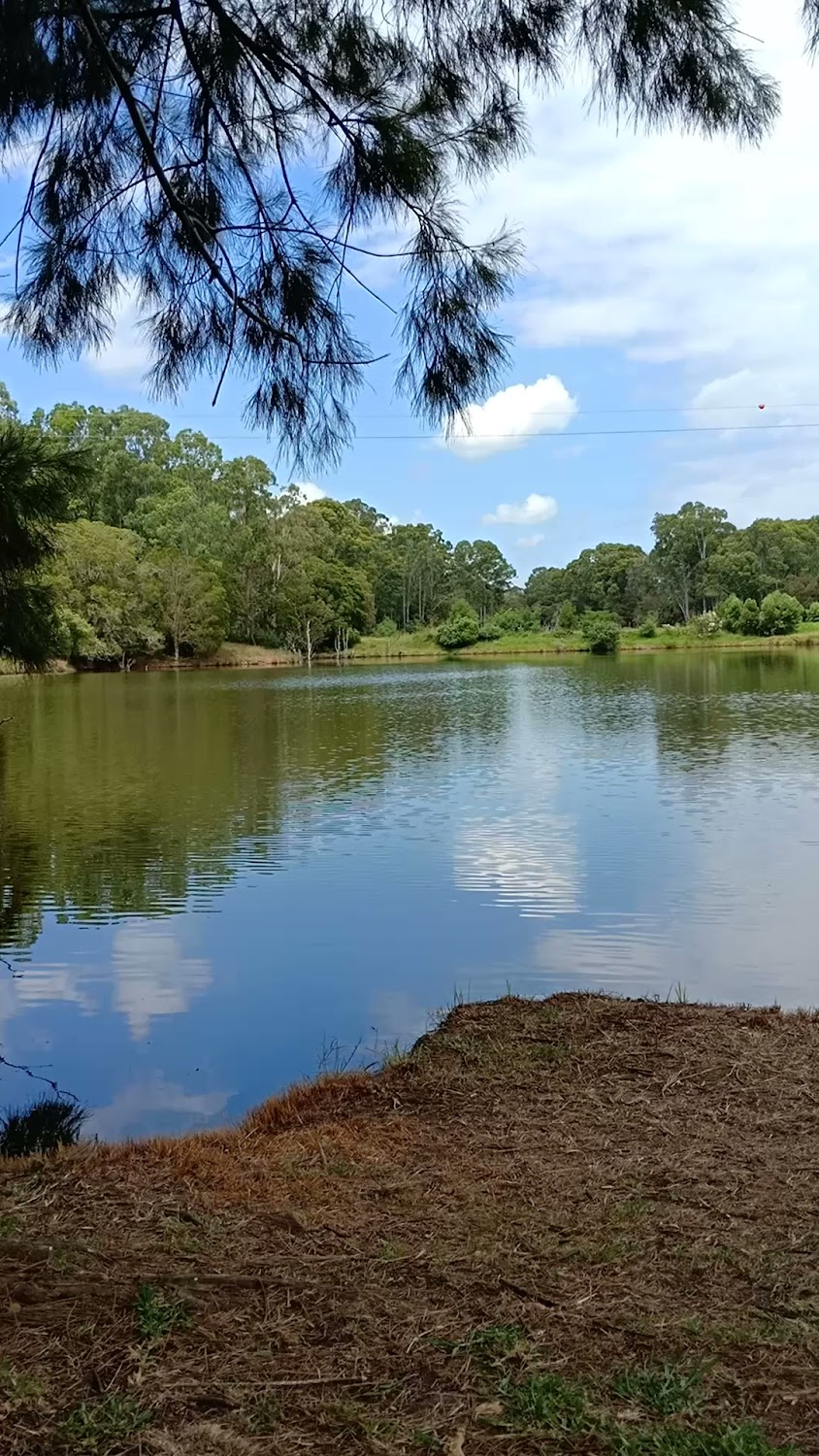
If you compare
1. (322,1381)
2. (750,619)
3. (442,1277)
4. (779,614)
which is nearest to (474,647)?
(750,619)

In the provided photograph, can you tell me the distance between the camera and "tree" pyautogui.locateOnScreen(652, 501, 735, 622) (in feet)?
245

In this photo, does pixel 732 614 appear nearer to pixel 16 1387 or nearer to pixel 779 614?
pixel 779 614

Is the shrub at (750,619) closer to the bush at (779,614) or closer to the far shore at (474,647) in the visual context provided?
the bush at (779,614)

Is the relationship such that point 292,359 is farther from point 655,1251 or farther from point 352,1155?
point 655,1251

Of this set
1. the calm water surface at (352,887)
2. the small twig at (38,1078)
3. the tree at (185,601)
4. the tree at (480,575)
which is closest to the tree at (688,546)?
the tree at (480,575)

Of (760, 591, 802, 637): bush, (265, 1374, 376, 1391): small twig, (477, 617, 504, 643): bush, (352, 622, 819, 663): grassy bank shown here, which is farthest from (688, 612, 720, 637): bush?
(265, 1374, 376, 1391): small twig

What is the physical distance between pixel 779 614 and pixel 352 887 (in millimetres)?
57792

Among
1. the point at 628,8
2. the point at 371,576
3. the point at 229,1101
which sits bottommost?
the point at 229,1101

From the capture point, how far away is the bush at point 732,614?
63781 millimetres

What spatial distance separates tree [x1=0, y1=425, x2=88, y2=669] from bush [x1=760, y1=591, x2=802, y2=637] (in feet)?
205

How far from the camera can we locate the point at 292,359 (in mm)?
3938

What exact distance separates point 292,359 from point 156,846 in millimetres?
8058

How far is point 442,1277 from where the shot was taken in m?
2.46

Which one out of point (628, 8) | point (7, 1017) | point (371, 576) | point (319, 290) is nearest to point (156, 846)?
point (7, 1017)
